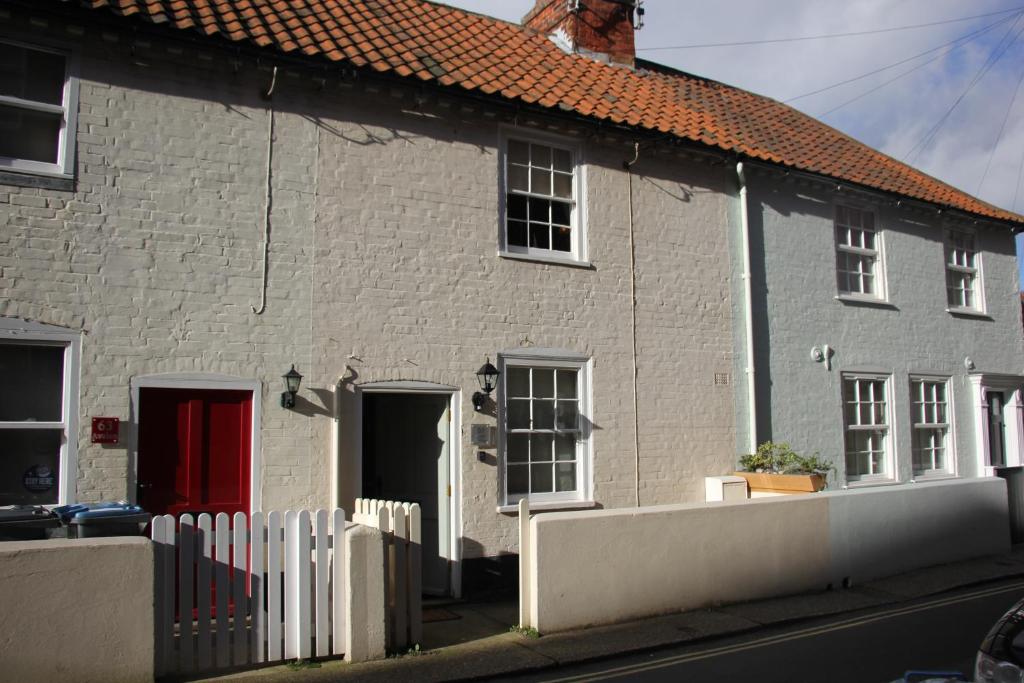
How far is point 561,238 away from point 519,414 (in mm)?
2461

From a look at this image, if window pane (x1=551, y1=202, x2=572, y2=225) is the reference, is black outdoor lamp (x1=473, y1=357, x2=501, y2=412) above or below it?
below

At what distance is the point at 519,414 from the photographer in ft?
35.7

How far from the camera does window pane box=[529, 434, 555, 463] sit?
10.9 metres

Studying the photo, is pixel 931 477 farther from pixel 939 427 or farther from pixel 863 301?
pixel 863 301

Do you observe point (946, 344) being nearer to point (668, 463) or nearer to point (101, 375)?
point (668, 463)

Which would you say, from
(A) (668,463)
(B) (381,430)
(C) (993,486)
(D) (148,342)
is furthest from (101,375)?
(C) (993,486)

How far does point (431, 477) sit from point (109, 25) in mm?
5992

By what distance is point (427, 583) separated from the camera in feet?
34.0

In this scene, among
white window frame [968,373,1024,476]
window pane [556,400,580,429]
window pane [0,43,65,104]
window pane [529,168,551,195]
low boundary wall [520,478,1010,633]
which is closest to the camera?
low boundary wall [520,478,1010,633]

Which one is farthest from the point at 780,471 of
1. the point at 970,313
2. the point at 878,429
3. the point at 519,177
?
the point at 970,313

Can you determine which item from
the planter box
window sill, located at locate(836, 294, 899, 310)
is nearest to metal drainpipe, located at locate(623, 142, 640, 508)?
the planter box

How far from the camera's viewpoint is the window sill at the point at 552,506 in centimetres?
1041

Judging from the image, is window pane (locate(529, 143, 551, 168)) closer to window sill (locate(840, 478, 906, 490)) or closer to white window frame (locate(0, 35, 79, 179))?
white window frame (locate(0, 35, 79, 179))

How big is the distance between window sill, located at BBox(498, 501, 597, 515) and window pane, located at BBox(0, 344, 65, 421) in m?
4.93
